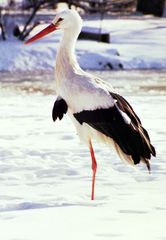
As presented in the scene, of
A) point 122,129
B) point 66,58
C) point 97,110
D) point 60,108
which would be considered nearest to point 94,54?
point 66,58

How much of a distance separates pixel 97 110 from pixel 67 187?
69cm

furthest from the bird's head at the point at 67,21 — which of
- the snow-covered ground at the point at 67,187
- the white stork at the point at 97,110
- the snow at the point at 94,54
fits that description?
the snow at the point at 94,54

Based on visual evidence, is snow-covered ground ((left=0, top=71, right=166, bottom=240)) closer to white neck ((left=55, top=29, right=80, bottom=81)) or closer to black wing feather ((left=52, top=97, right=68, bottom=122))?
black wing feather ((left=52, top=97, right=68, bottom=122))

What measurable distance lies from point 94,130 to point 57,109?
345 millimetres

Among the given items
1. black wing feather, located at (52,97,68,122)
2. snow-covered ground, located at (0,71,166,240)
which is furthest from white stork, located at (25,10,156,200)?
snow-covered ground, located at (0,71,166,240)

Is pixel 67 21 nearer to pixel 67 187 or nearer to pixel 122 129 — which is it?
pixel 122 129

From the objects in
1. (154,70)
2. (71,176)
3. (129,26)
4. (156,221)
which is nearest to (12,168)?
(71,176)

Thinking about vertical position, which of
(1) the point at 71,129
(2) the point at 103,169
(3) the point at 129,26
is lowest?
(3) the point at 129,26

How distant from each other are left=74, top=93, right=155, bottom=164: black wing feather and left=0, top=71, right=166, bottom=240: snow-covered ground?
341 mm

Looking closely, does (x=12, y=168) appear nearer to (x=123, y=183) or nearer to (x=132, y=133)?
(x=123, y=183)

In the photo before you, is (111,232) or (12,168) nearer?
(111,232)

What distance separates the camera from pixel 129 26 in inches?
1204

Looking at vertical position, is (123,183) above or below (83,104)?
below

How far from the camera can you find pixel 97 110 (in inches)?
239
